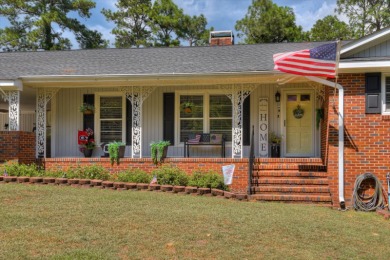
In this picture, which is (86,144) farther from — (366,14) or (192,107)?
(366,14)

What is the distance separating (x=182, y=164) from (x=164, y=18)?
21068 mm

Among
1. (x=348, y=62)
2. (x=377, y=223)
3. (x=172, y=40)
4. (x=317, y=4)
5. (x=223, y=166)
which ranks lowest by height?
(x=377, y=223)

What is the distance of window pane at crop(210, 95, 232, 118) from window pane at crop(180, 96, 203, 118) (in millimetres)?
323

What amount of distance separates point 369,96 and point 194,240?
216 inches

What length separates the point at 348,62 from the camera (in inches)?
336

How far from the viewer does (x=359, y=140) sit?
345 inches

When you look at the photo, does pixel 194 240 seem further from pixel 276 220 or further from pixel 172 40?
pixel 172 40

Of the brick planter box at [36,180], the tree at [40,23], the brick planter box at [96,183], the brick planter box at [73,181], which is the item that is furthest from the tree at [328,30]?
the brick planter box at [36,180]

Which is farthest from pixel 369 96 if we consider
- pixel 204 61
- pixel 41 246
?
pixel 41 246

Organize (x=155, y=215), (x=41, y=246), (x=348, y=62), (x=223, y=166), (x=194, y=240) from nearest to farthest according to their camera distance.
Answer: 1. (x=41, y=246)
2. (x=194, y=240)
3. (x=155, y=215)
4. (x=348, y=62)
5. (x=223, y=166)

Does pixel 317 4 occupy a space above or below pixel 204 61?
above

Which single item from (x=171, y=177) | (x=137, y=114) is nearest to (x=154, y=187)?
(x=171, y=177)

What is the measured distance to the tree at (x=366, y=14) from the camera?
2812cm

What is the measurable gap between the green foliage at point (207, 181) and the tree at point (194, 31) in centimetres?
2194
